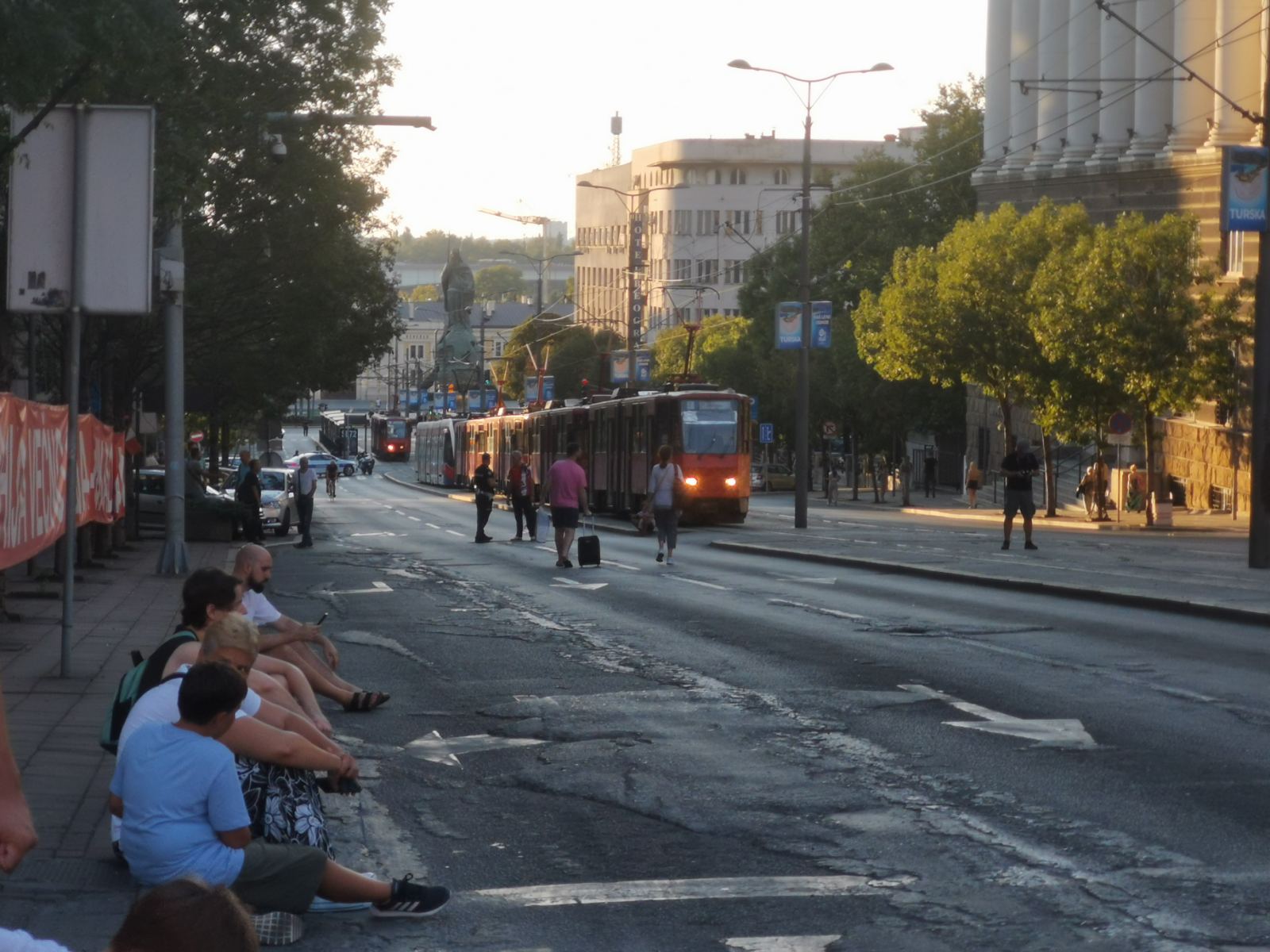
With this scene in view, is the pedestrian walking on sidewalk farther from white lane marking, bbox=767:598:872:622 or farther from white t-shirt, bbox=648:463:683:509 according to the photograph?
white lane marking, bbox=767:598:872:622

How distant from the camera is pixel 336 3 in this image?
2642 cm

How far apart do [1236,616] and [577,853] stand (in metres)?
12.2

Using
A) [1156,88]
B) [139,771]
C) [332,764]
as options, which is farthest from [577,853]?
[1156,88]

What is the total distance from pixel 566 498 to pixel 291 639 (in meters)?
18.4

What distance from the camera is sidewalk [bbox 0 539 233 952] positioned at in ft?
24.1

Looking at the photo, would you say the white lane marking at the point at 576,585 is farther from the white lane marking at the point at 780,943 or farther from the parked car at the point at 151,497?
the parked car at the point at 151,497

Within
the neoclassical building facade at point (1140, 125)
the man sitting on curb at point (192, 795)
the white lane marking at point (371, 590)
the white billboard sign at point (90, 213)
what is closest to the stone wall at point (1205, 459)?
the neoclassical building facade at point (1140, 125)

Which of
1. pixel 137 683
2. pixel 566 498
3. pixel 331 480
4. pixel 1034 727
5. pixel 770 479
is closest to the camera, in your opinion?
pixel 137 683

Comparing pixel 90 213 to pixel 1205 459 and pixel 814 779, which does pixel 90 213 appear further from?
pixel 1205 459

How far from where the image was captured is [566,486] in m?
29.4

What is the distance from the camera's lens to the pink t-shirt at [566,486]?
2931cm

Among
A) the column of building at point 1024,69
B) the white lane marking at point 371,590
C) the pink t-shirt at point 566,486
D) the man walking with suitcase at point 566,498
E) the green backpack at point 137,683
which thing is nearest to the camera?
the green backpack at point 137,683

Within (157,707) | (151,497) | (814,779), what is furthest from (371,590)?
(151,497)

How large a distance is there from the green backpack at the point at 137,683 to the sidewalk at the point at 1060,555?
498 inches
